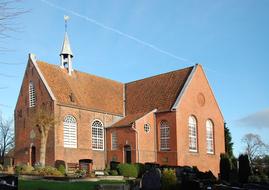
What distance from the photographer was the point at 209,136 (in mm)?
45688

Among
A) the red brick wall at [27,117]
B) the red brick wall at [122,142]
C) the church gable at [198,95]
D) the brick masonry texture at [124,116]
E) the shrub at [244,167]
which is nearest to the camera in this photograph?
the shrub at [244,167]

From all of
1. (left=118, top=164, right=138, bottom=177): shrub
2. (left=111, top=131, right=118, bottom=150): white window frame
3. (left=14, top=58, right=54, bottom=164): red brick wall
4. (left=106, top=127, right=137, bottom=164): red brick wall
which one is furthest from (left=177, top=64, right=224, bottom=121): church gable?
(left=14, top=58, right=54, bottom=164): red brick wall

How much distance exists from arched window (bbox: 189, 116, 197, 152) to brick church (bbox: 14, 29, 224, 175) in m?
0.11

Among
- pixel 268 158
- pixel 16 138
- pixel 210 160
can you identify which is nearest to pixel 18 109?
pixel 16 138

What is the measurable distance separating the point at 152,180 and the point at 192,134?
27.0 m

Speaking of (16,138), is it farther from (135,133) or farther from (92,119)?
(135,133)

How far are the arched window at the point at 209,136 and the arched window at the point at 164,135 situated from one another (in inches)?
228

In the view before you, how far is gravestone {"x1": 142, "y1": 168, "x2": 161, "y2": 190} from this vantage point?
16.6 meters

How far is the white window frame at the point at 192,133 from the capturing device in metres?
42.7

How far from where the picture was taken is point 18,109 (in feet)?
145

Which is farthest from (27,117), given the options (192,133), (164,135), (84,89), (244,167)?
(244,167)

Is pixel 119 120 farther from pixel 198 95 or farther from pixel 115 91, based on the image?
pixel 198 95

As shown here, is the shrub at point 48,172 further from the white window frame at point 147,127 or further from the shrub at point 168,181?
the white window frame at point 147,127

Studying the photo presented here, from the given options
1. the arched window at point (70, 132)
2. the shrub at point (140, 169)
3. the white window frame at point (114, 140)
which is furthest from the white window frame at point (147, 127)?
the arched window at point (70, 132)
